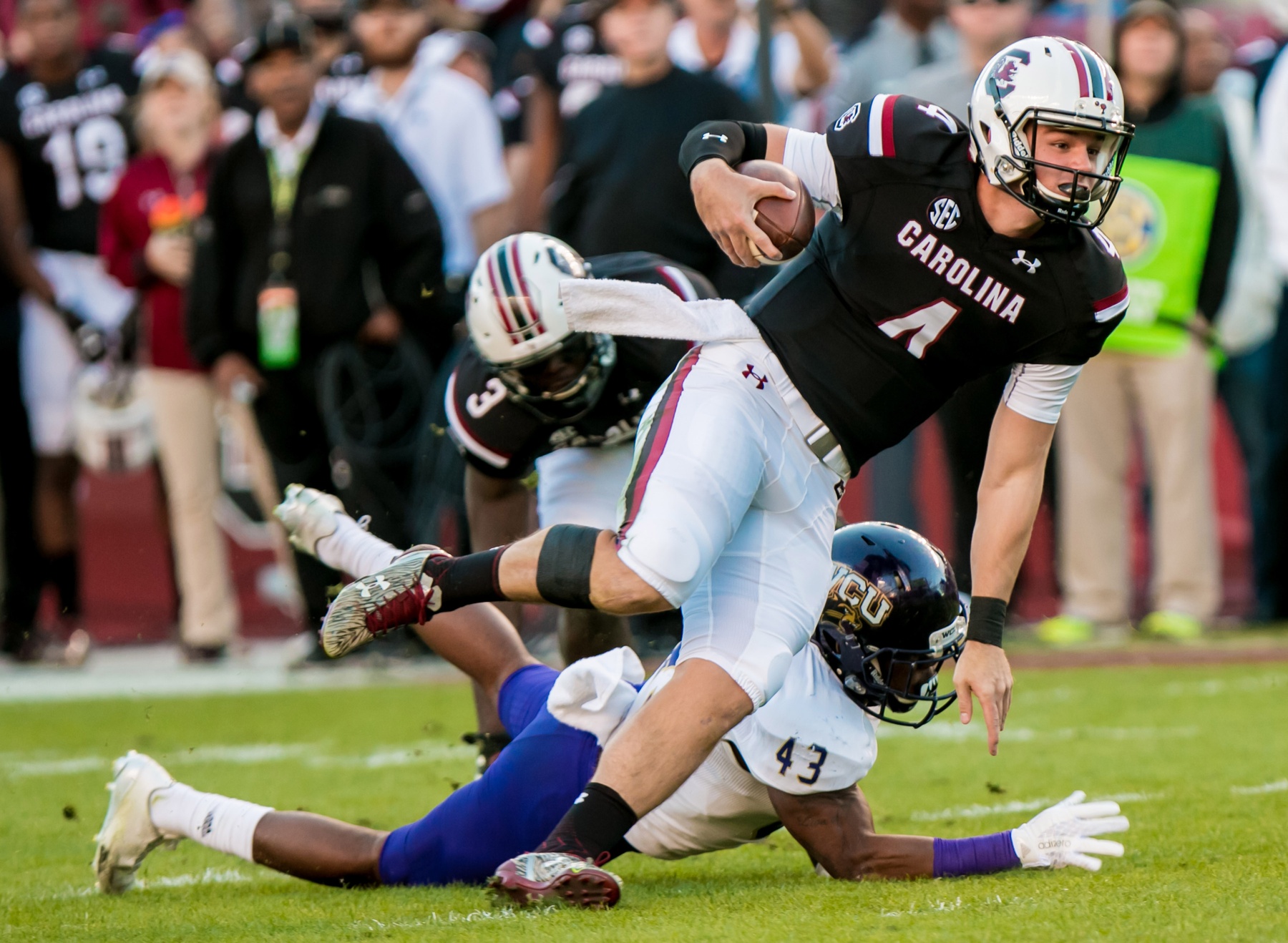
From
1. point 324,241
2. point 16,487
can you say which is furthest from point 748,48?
point 16,487

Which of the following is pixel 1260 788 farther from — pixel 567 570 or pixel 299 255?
pixel 299 255

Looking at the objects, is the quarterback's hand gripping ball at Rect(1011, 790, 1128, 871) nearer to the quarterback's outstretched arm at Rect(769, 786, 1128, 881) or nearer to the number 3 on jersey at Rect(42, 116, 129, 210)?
the quarterback's outstretched arm at Rect(769, 786, 1128, 881)

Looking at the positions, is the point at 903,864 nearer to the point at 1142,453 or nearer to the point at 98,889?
the point at 98,889

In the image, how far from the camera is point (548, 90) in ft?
29.2

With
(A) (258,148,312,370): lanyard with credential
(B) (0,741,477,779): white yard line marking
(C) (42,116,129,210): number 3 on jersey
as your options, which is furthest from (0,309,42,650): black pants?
(B) (0,741,477,779): white yard line marking

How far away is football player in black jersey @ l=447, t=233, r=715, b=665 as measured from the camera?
4.63 meters

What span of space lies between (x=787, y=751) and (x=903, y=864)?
313 millimetres

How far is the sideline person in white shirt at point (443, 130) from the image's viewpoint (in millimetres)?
8695

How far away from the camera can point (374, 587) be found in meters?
3.62

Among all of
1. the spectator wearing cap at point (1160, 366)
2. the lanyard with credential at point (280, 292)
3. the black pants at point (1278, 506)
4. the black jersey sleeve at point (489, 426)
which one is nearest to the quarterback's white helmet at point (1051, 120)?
the black jersey sleeve at point (489, 426)

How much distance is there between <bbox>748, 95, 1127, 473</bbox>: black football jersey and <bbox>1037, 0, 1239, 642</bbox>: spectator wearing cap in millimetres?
4456

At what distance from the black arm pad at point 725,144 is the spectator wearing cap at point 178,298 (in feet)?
16.5

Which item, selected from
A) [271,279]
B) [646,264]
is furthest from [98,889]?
[271,279]

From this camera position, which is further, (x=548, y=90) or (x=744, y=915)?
(x=548, y=90)
